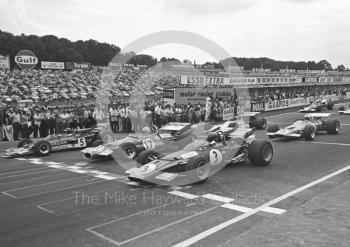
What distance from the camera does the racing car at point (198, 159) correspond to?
9375 mm

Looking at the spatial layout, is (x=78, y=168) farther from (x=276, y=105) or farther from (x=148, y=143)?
(x=276, y=105)

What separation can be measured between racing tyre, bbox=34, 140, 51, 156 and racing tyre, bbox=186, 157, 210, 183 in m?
7.26

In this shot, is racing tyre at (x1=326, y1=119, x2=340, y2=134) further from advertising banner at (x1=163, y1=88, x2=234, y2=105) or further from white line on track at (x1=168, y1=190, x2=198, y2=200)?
white line on track at (x1=168, y1=190, x2=198, y2=200)

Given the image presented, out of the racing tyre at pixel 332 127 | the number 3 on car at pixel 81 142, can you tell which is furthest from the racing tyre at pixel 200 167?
the racing tyre at pixel 332 127

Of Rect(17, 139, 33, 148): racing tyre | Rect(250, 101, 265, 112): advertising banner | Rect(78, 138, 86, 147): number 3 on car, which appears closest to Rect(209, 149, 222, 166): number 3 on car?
Rect(78, 138, 86, 147): number 3 on car

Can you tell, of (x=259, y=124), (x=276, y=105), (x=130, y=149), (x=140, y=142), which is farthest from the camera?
(x=276, y=105)

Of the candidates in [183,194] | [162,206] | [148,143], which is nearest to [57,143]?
[148,143]

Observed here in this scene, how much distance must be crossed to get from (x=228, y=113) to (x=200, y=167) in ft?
63.4

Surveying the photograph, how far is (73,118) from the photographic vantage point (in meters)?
19.7

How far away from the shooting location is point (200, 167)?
9633 mm

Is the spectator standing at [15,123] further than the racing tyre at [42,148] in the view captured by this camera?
Yes

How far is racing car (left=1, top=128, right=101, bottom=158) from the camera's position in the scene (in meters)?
14.2

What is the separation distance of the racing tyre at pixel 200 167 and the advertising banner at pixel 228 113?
1825 cm

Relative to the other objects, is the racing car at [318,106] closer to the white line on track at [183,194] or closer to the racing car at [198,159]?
the racing car at [198,159]
